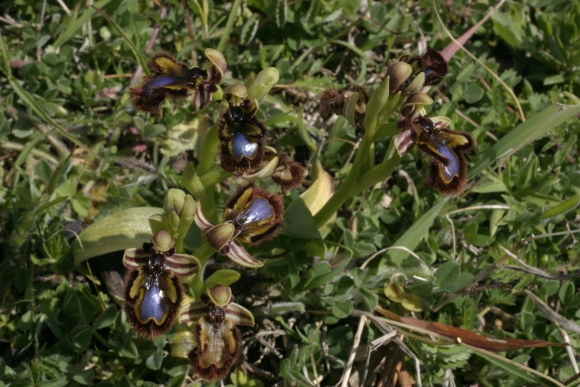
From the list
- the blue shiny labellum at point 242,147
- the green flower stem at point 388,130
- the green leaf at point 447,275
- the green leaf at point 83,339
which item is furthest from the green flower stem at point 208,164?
the green leaf at point 447,275

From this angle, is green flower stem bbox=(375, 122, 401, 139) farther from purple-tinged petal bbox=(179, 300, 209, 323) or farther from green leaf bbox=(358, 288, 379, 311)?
purple-tinged petal bbox=(179, 300, 209, 323)

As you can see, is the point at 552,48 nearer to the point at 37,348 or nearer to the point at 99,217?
the point at 99,217

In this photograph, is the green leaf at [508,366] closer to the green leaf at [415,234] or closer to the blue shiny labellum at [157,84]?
the green leaf at [415,234]

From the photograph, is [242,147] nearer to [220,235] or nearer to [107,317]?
[220,235]

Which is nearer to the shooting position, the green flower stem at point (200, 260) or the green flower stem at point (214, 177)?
the green flower stem at point (200, 260)

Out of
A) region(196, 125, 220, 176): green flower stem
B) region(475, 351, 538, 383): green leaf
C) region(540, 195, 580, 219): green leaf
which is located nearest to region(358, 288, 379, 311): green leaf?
region(475, 351, 538, 383): green leaf
